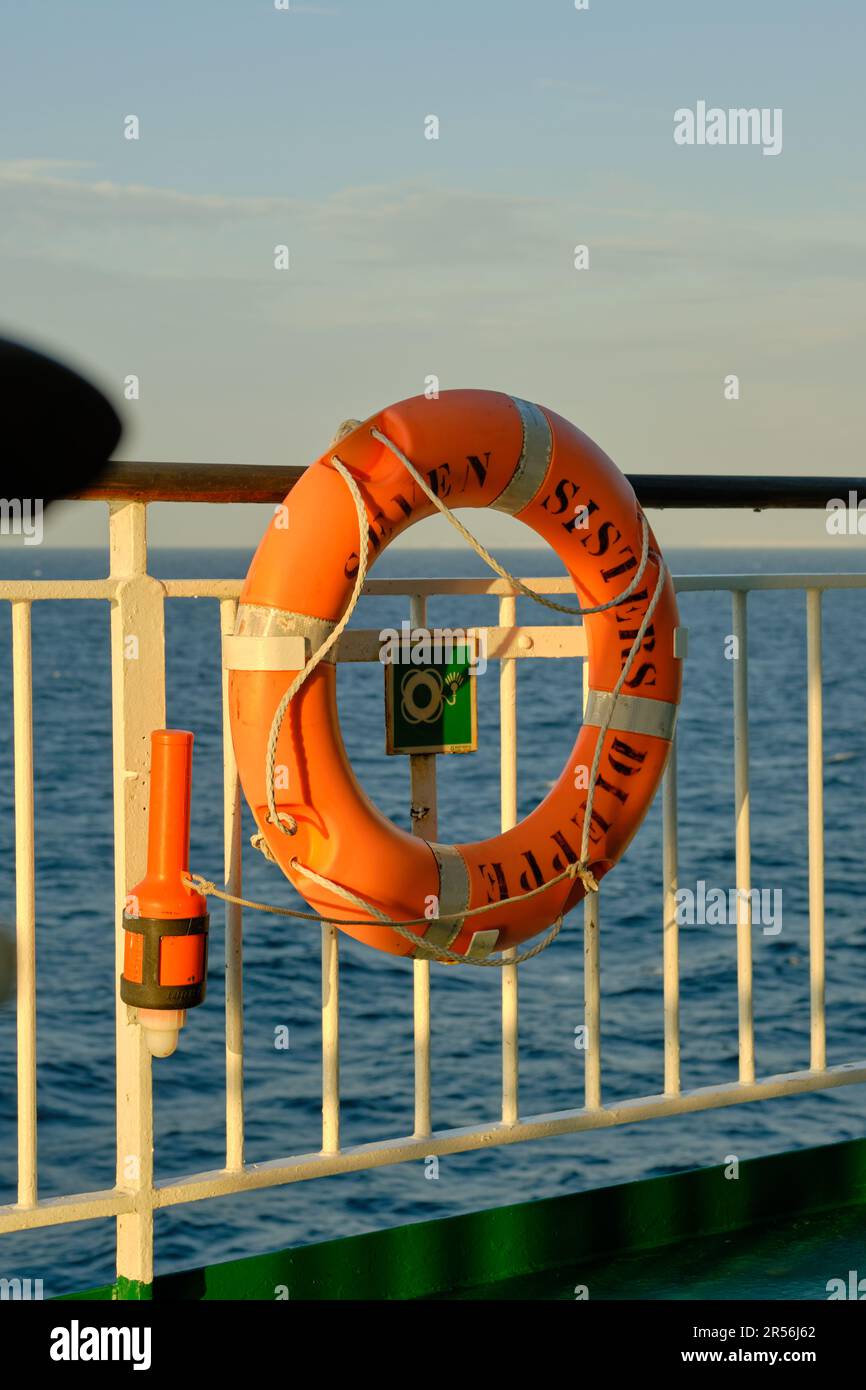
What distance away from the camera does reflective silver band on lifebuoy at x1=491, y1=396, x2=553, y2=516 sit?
2.02 meters

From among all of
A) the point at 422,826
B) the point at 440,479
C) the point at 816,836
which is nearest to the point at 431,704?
the point at 422,826

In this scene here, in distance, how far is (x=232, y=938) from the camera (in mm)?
2016

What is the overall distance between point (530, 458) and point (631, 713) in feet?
1.11

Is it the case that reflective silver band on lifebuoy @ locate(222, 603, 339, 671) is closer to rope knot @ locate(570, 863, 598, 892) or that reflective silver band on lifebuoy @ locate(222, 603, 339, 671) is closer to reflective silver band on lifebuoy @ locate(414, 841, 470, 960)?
reflective silver band on lifebuoy @ locate(414, 841, 470, 960)

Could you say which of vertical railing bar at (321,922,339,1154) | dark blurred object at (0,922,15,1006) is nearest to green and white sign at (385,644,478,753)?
vertical railing bar at (321,922,339,1154)

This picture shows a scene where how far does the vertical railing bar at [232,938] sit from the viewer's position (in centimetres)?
195

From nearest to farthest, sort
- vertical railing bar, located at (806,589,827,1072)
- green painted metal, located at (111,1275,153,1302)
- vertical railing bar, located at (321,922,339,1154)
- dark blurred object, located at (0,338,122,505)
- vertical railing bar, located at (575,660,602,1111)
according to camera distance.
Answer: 1. dark blurred object, located at (0,338,122,505)
2. green painted metal, located at (111,1275,153,1302)
3. vertical railing bar, located at (321,922,339,1154)
4. vertical railing bar, located at (575,660,602,1111)
5. vertical railing bar, located at (806,589,827,1072)

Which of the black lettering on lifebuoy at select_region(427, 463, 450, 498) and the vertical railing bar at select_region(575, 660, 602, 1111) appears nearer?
the black lettering on lifebuoy at select_region(427, 463, 450, 498)

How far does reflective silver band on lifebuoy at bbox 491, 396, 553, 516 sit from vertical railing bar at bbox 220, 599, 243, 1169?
0.37 metres

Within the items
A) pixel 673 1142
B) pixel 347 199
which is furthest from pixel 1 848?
pixel 347 199

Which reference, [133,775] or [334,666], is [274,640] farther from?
[133,775]

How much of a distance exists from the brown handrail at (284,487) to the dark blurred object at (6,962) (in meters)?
0.96
